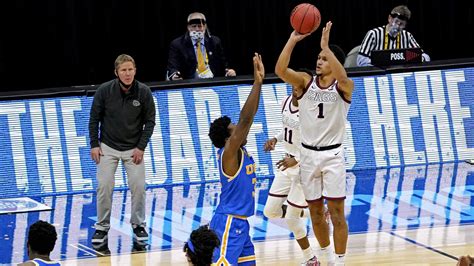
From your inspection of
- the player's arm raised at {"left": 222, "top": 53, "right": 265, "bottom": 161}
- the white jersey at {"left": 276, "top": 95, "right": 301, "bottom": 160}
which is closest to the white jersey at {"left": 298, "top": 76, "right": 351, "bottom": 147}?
the white jersey at {"left": 276, "top": 95, "right": 301, "bottom": 160}

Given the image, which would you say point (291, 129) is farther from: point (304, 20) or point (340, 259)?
point (340, 259)

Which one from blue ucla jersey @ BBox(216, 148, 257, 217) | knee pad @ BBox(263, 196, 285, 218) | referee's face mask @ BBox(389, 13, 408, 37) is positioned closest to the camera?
blue ucla jersey @ BBox(216, 148, 257, 217)

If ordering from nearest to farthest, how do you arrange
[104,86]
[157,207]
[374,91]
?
[104,86] → [157,207] → [374,91]

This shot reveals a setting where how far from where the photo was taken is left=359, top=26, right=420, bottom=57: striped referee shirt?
17.0m

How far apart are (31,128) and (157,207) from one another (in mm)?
1901

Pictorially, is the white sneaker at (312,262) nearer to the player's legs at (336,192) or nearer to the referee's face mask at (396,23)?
the player's legs at (336,192)

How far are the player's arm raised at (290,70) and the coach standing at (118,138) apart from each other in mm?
2440

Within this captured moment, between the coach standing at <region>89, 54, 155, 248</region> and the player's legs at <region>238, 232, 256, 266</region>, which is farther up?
the coach standing at <region>89, 54, 155, 248</region>

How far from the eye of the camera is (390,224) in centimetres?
1369

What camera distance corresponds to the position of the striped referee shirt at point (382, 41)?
16969mm

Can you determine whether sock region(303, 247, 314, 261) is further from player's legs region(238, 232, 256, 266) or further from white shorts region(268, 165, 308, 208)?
player's legs region(238, 232, 256, 266)

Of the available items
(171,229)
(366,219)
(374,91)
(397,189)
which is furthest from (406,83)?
(171,229)

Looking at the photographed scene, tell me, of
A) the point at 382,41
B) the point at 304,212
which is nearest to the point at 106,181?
the point at 304,212

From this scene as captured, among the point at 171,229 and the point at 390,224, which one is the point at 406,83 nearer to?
the point at 390,224
